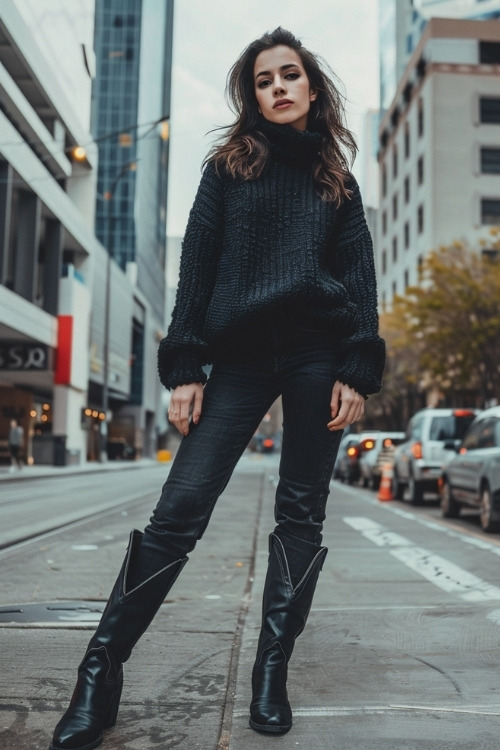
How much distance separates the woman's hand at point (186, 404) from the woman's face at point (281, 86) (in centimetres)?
91

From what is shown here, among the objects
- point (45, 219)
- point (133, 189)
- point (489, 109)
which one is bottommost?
point (45, 219)

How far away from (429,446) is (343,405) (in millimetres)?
13038

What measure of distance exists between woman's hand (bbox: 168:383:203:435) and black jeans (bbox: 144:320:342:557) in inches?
1.3

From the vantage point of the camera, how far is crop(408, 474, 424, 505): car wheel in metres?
15.4

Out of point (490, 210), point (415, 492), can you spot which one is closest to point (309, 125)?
point (415, 492)

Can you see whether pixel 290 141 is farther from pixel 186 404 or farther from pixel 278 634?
pixel 278 634

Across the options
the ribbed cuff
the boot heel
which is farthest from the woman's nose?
the boot heel

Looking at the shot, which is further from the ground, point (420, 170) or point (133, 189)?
point (133, 189)

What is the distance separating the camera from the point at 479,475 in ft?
35.0

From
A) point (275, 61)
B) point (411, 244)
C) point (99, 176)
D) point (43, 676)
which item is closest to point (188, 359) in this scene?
point (275, 61)

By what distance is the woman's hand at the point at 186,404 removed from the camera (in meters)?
2.69

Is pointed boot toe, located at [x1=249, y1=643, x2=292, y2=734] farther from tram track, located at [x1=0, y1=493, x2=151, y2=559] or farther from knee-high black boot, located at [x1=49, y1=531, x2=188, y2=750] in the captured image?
tram track, located at [x1=0, y1=493, x2=151, y2=559]

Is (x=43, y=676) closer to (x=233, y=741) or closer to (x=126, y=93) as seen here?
(x=233, y=741)

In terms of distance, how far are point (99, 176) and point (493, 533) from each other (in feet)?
248
